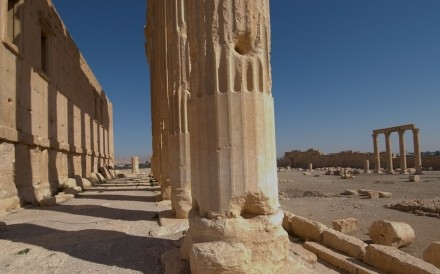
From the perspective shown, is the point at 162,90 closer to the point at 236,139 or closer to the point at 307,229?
the point at 307,229

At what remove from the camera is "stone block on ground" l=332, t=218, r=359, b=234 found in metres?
8.14

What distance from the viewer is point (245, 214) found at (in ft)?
12.6

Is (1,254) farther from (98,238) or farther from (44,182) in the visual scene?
(44,182)

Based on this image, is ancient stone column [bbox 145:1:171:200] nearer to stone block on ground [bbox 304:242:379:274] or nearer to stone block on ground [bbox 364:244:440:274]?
stone block on ground [bbox 304:242:379:274]

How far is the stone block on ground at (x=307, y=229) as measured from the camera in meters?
6.70

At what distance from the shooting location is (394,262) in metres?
5.00

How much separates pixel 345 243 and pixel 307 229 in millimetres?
1142

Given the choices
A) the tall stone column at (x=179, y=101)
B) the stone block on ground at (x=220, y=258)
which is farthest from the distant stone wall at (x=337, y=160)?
the stone block on ground at (x=220, y=258)

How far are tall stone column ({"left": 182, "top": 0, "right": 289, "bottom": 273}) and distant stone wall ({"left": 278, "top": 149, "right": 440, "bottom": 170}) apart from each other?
127ft

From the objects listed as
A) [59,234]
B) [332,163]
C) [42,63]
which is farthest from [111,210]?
[332,163]

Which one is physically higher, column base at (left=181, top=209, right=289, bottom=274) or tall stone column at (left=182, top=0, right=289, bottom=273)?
tall stone column at (left=182, top=0, right=289, bottom=273)

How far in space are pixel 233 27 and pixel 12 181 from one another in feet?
27.5

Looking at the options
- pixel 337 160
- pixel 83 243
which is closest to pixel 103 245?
pixel 83 243

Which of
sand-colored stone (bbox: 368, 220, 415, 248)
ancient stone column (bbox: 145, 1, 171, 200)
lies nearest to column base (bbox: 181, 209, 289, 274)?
sand-colored stone (bbox: 368, 220, 415, 248)
